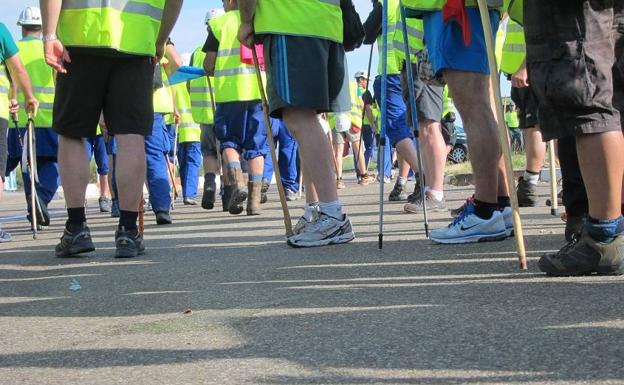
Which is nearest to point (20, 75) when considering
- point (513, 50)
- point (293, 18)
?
point (293, 18)

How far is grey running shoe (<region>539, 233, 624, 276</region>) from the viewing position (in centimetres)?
415

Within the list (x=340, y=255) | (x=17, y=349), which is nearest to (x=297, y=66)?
(x=340, y=255)

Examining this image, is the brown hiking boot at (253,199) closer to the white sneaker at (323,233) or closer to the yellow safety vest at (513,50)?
the yellow safety vest at (513,50)

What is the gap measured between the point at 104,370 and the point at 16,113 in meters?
6.93

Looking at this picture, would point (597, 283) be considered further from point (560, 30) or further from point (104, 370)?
point (104, 370)

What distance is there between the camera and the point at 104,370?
3105 millimetres

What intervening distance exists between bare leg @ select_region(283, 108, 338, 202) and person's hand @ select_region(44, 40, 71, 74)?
4.00ft

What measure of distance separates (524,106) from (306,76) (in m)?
1.89

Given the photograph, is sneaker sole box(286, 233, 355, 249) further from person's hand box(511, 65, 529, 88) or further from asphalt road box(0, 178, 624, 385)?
person's hand box(511, 65, 529, 88)

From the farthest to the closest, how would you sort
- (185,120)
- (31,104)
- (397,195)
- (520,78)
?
(185,120), (397,195), (31,104), (520,78)

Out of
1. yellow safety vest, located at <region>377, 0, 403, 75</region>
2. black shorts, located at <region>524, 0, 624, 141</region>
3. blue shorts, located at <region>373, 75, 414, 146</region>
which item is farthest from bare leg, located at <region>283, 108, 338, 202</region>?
blue shorts, located at <region>373, 75, 414, 146</region>

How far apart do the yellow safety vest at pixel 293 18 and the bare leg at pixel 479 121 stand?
2.92ft

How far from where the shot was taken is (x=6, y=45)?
8492mm

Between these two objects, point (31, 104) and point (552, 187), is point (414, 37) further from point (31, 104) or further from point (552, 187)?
point (31, 104)
